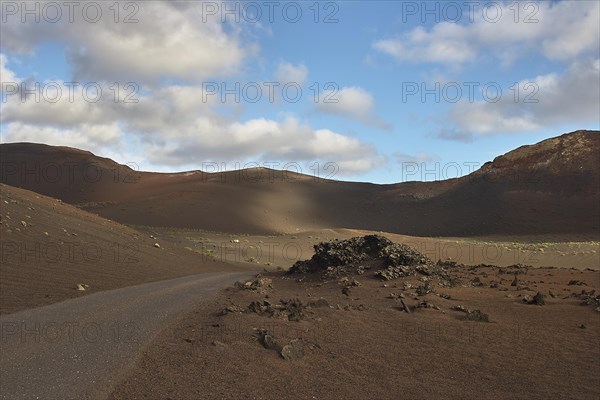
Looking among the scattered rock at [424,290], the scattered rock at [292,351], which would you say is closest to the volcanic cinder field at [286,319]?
the scattered rock at [292,351]

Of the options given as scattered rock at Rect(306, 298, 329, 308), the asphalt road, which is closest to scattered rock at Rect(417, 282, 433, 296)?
scattered rock at Rect(306, 298, 329, 308)

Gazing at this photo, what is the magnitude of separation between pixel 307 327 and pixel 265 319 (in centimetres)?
96

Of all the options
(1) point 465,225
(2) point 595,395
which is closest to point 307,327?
(2) point 595,395

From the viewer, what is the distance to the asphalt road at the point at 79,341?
6797 mm

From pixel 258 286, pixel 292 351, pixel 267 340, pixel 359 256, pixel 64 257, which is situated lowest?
pixel 292 351

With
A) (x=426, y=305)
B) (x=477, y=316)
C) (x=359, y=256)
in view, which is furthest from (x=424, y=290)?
(x=359, y=256)

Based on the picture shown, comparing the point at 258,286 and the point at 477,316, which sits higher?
the point at 258,286

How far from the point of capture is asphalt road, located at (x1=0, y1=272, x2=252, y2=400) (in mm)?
6797

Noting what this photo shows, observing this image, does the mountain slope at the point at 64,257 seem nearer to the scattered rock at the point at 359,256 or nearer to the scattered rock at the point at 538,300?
the scattered rock at the point at 359,256

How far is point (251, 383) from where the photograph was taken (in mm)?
7383

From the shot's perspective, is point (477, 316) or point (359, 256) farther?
point (359, 256)

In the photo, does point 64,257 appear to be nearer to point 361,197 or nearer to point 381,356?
point 381,356

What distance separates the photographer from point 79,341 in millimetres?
8945

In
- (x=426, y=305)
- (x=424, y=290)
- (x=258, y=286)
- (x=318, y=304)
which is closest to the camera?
(x=318, y=304)
